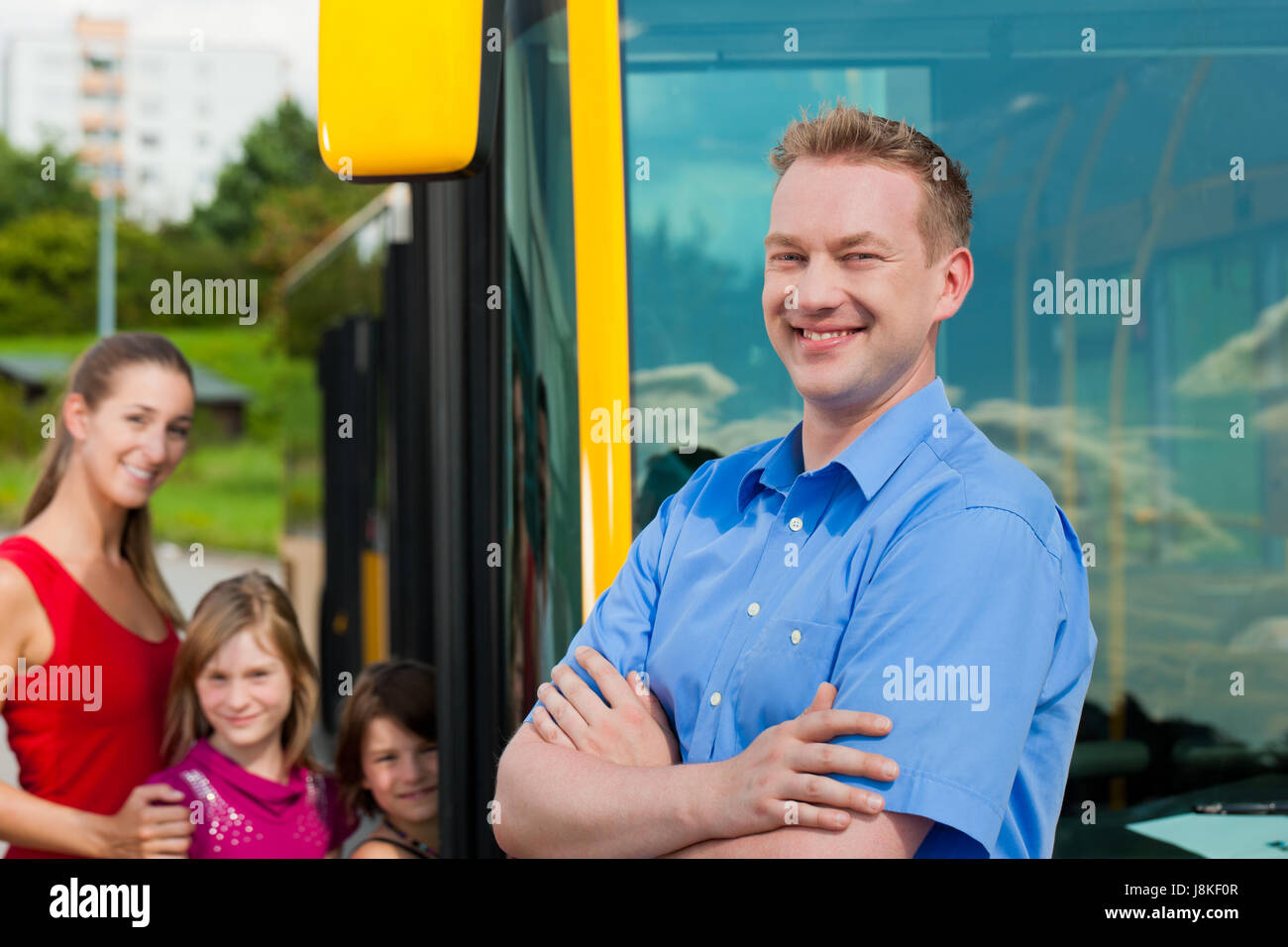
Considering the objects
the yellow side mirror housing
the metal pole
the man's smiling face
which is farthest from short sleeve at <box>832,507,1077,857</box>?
the metal pole

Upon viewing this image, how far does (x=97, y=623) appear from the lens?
8.11 feet

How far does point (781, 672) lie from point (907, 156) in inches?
29.0

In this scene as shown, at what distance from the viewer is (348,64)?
5.85ft

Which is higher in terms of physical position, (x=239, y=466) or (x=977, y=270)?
(x=239, y=466)

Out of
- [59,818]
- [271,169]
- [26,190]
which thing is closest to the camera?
[59,818]

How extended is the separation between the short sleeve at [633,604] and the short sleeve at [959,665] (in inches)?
15.2

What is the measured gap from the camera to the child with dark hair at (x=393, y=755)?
2641 mm

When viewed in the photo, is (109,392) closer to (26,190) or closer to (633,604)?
(633,604)

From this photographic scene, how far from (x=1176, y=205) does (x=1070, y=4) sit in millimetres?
342

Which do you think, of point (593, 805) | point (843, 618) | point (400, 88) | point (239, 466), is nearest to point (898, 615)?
point (843, 618)

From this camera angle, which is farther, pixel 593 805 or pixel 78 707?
pixel 78 707

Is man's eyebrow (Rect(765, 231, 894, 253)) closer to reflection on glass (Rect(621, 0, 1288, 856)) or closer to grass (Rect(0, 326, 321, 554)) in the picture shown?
reflection on glass (Rect(621, 0, 1288, 856))

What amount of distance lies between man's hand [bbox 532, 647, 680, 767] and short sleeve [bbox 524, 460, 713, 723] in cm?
3

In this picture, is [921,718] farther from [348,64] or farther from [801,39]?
[348,64]
